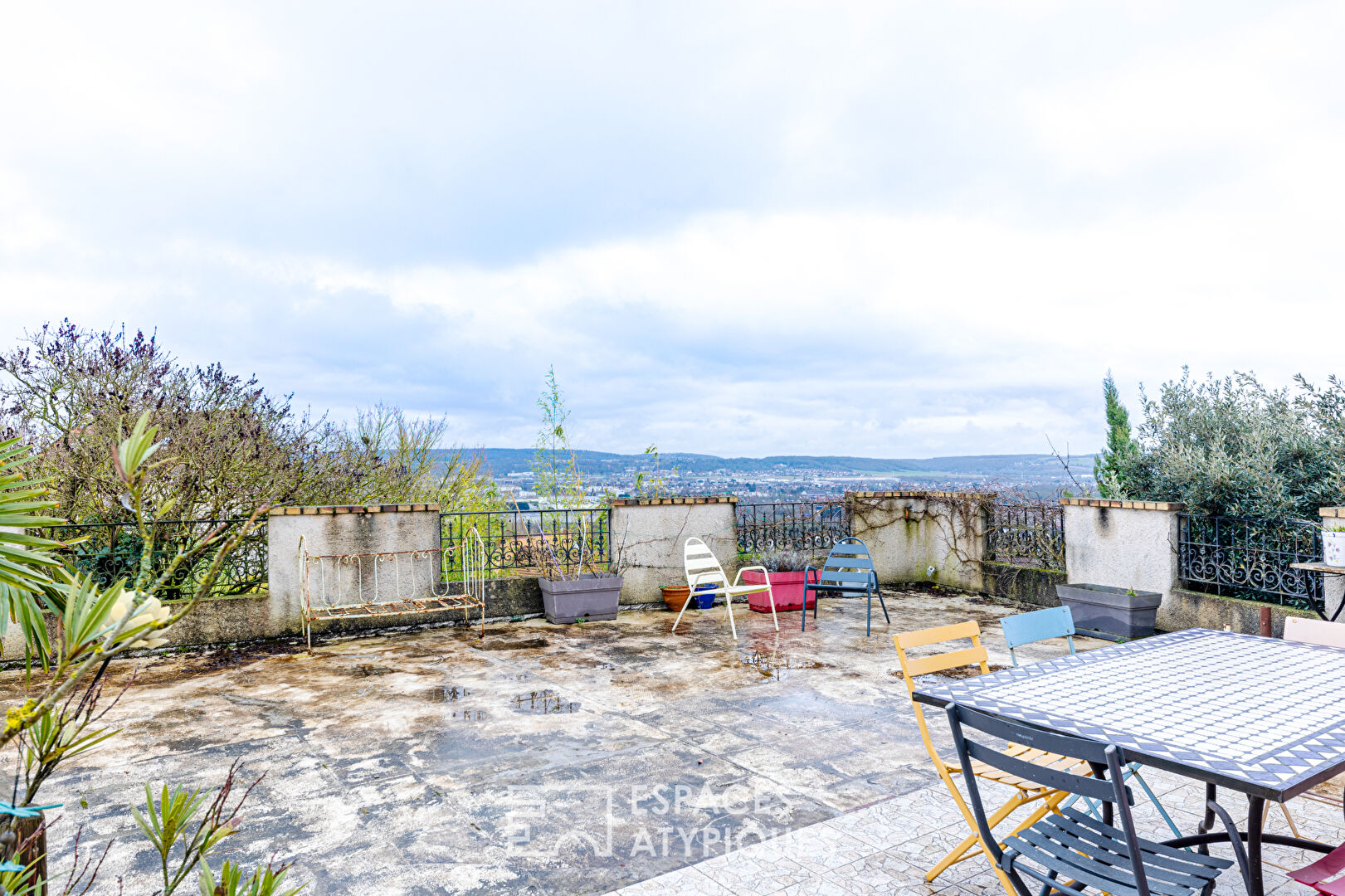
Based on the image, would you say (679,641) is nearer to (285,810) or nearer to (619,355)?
(285,810)

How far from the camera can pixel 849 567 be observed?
7414 mm

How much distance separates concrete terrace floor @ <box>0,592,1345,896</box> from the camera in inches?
104

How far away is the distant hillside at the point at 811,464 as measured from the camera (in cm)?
878

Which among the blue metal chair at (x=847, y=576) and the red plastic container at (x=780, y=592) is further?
the red plastic container at (x=780, y=592)

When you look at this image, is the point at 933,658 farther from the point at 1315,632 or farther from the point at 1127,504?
the point at 1127,504

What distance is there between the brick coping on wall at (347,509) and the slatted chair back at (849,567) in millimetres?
3764

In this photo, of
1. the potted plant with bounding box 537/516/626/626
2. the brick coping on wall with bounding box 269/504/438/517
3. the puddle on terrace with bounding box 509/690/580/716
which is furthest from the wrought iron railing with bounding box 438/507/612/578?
the puddle on terrace with bounding box 509/690/580/716

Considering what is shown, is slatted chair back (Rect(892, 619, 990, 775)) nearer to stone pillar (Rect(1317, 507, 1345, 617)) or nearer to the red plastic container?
stone pillar (Rect(1317, 507, 1345, 617))

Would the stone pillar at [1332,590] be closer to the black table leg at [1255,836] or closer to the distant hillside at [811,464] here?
the distant hillside at [811,464]

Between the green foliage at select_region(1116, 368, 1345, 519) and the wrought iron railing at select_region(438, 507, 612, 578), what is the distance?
17.4 ft

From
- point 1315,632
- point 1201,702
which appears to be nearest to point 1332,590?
point 1315,632

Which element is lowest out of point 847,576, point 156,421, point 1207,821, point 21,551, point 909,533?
point 1207,821

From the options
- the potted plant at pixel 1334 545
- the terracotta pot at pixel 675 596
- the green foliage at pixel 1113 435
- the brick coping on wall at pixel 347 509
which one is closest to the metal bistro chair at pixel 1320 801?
the potted plant at pixel 1334 545

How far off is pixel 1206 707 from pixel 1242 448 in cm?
532
